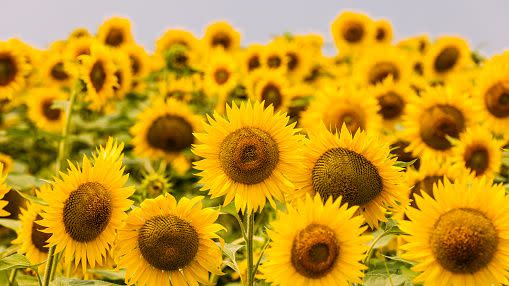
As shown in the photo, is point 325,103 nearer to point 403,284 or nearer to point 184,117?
point 184,117

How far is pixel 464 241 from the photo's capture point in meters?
2.19

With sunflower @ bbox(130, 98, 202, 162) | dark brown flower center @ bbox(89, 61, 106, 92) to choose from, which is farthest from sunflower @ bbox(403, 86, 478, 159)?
dark brown flower center @ bbox(89, 61, 106, 92)

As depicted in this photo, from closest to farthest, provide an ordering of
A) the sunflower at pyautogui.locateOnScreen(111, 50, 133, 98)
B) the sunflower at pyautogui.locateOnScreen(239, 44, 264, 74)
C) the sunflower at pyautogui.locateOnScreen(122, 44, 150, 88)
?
the sunflower at pyautogui.locateOnScreen(111, 50, 133, 98) < the sunflower at pyautogui.locateOnScreen(122, 44, 150, 88) < the sunflower at pyautogui.locateOnScreen(239, 44, 264, 74)

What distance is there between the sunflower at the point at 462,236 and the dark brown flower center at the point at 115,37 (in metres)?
5.36

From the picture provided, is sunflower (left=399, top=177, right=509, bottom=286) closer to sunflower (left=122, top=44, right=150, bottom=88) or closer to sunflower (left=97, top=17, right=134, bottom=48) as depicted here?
sunflower (left=122, top=44, right=150, bottom=88)

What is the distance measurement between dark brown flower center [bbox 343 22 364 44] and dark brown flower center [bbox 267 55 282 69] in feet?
5.76

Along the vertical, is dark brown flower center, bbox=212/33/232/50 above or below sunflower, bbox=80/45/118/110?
above

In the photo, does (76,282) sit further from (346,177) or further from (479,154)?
(479,154)

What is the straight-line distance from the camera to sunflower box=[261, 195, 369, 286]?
2240 mm

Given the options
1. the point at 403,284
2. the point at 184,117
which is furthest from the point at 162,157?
the point at 403,284

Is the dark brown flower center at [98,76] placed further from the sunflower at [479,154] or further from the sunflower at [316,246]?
the sunflower at [316,246]

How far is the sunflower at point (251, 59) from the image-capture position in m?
6.62

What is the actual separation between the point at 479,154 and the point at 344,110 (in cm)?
99

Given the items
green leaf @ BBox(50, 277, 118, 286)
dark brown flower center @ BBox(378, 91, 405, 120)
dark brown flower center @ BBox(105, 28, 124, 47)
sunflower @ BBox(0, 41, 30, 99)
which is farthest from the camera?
dark brown flower center @ BBox(105, 28, 124, 47)
